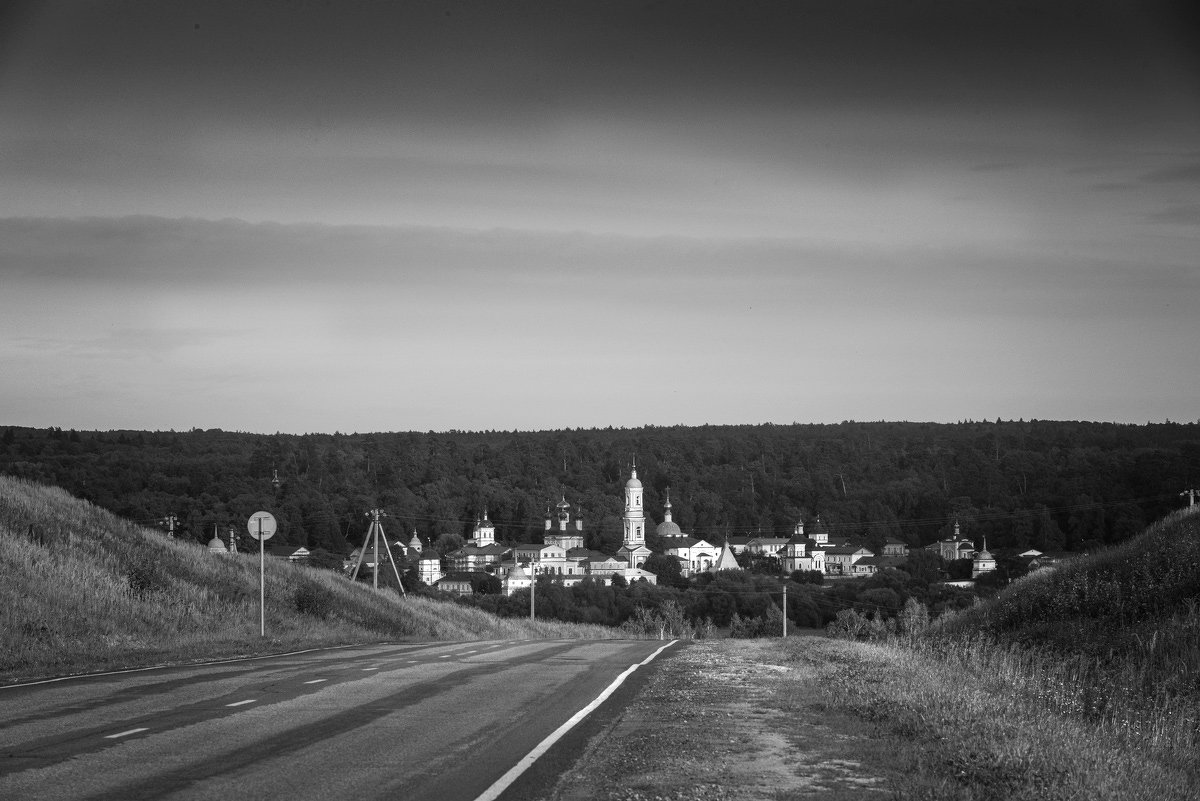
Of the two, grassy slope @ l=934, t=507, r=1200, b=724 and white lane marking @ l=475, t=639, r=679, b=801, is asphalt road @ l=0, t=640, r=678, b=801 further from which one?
grassy slope @ l=934, t=507, r=1200, b=724

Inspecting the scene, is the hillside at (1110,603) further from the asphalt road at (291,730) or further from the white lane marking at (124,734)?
the white lane marking at (124,734)

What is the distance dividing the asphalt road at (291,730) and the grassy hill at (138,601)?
137 inches

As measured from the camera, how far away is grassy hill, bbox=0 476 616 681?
21.2m

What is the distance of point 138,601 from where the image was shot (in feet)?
87.1

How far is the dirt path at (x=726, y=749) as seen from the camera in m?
9.24

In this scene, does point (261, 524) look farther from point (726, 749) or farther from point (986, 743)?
point (986, 743)

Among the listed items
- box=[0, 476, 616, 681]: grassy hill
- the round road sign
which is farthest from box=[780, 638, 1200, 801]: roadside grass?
the round road sign

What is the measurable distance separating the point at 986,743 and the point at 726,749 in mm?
2256

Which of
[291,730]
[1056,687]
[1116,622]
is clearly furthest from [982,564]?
[291,730]

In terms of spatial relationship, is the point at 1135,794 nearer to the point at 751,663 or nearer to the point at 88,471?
the point at 751,663

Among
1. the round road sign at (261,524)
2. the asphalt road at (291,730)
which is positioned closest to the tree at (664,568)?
the round road sign at (261,524)

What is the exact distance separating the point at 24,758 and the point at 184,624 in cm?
1659

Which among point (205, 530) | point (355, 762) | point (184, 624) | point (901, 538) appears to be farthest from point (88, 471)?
point (901, 538)

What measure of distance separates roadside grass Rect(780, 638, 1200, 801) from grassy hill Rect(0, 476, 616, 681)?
10776 mm
